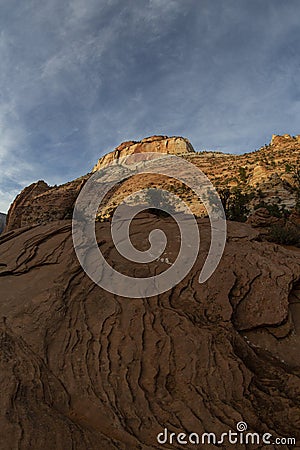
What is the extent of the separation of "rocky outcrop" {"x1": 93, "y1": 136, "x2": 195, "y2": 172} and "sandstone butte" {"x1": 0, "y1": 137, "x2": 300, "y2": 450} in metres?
65.4

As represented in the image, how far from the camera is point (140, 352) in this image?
187 inches

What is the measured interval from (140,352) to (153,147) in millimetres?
71927

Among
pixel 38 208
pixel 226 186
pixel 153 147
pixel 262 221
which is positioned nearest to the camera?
→ pixel 262 221

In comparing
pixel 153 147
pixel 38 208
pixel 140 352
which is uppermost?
pixel 153 147

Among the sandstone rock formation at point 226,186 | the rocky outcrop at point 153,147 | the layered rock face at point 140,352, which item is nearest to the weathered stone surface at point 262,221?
the layered rock face at point 140,352

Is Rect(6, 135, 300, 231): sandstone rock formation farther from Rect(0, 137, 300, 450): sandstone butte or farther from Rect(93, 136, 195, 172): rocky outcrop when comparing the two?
Rect(93, 136, 195, 172): rocky outcrop

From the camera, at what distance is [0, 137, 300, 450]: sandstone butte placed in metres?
3.72

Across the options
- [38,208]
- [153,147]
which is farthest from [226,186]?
[153,147]

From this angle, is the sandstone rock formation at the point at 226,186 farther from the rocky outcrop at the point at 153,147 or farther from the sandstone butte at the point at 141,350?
the rocky outcrop at the point at 153,147

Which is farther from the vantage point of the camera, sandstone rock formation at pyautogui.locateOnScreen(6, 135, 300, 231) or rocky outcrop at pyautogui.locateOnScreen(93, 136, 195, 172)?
rocky outcrop at pyautogui.locateOnScreen(93, 136, 195, 172)

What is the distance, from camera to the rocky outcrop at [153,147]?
71.6 m

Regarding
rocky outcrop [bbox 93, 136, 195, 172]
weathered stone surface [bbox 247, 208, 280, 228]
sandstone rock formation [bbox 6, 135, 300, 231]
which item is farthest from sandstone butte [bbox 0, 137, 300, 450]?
rocky outcrop [bbox 93, 136, 195, 172]

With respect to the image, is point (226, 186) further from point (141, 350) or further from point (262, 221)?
point (141, 350)

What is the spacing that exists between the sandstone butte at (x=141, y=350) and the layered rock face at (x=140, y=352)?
0.02 meters
